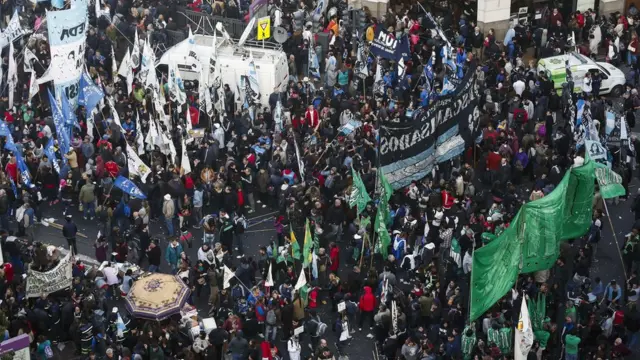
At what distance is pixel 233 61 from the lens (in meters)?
42.5

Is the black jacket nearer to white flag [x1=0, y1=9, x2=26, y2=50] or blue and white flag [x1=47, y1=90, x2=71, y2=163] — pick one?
blue and white flag [x1=47, y1=90, x2=71, y2=163]

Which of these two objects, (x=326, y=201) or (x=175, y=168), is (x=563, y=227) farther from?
(x=175, y=168)

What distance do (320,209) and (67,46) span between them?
8.83 m

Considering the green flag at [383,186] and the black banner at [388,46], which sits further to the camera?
the black banner at [388,46]

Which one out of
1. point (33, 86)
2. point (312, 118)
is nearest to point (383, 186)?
point (312, 118)

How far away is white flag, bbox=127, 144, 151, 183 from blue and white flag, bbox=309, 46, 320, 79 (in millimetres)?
9281

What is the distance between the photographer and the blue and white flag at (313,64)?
144 ft

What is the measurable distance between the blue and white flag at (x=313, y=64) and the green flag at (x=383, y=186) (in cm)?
993

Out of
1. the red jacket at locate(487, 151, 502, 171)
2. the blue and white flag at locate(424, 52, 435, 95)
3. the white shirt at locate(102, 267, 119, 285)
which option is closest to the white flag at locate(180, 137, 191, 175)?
the white shirt at locate(102, 267, 119, 285)

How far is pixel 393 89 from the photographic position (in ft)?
137

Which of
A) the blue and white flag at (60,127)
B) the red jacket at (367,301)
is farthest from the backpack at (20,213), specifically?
the red jacket at (367,301)

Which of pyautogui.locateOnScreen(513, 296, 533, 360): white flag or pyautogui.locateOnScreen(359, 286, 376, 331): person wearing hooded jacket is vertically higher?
pyautogui.locateOnScreen(513, 296, 533, 360): white flag

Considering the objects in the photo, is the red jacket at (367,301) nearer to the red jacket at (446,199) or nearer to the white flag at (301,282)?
the white flag at (301,282)

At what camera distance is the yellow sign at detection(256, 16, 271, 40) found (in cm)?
4406
